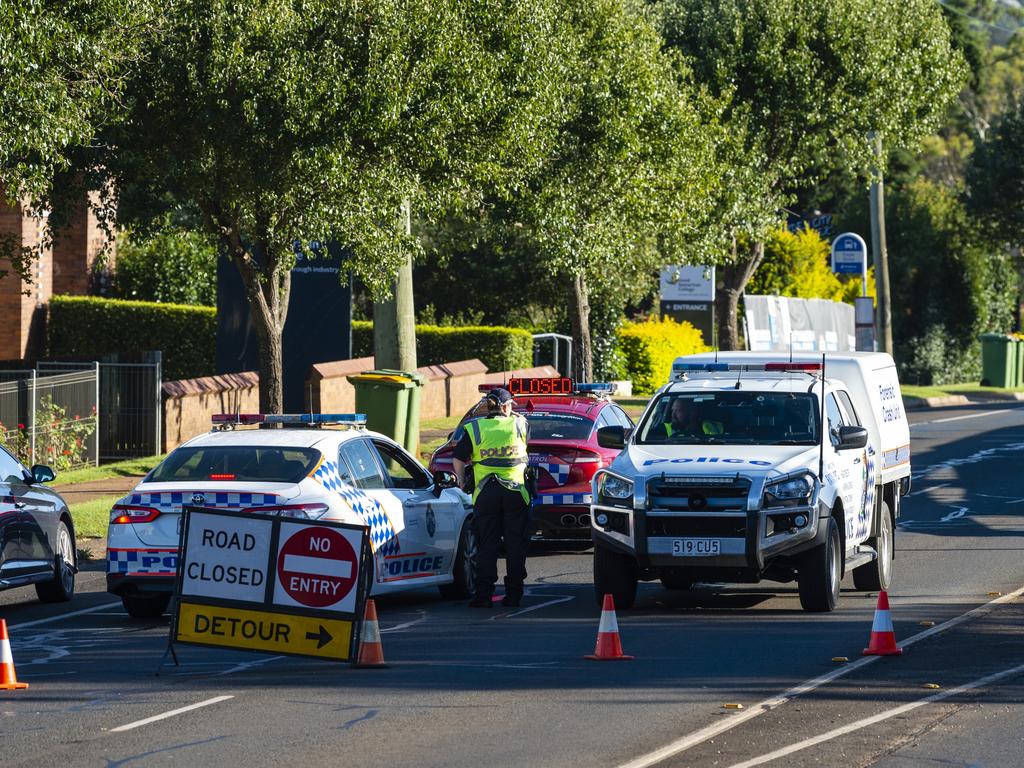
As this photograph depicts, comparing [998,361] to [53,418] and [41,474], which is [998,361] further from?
[41,474]

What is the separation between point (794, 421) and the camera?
13.8 meters

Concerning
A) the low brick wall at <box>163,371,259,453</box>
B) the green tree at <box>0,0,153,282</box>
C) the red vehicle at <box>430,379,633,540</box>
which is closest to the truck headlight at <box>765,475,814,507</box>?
the red vehicle at <box>430,379,633,540</box>

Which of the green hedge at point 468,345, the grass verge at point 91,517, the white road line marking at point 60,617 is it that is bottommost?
the white road line marking at point 60,617

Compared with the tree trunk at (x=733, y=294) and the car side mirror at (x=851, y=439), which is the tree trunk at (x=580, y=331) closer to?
the tree trunk at (x=733, y=294)

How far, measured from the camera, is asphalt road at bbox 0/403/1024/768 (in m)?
8.35

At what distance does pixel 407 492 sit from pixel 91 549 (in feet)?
17.0

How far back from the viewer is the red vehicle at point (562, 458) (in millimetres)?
16625

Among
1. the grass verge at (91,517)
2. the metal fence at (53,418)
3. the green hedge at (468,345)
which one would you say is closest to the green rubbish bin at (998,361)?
the green hedge at (468,345)

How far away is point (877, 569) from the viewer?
14.5 m

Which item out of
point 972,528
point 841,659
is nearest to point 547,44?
point 972,528

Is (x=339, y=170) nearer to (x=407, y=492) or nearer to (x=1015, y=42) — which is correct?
(x=407, y=492)

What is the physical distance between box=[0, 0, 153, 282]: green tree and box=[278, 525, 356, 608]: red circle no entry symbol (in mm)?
6502

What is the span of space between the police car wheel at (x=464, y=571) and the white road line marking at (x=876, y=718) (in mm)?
5009

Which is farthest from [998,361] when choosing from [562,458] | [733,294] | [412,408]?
[562,458]
